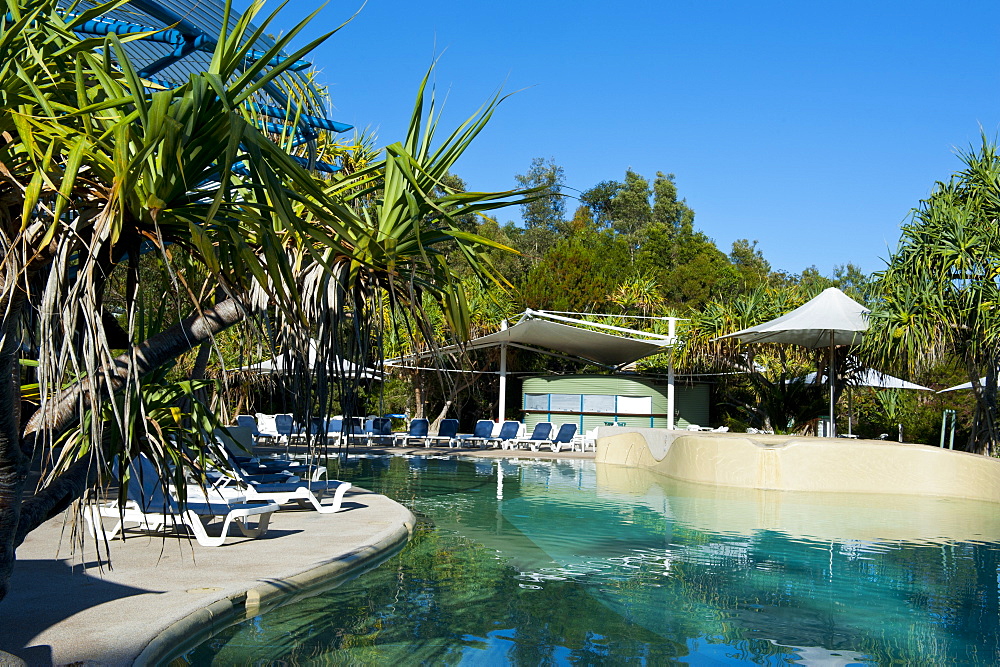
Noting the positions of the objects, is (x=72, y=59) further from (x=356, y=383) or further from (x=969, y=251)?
(x=969, y=251)

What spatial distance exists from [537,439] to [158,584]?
56.9 feet

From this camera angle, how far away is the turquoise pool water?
18.6ft

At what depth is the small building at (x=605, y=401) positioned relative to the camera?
25.2 meters

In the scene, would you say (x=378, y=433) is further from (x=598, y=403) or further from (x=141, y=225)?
(x=141, y=225)

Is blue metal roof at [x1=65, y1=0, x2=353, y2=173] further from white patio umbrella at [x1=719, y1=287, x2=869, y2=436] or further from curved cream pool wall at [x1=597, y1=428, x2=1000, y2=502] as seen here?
white patio umbrella at [x1=719, y1=287, x2=869, y2=436]

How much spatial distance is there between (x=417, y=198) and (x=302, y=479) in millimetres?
8437

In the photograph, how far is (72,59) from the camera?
3605 mm

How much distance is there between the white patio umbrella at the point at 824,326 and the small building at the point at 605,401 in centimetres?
473

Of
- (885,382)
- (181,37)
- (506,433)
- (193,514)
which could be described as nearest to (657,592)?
(193,514)

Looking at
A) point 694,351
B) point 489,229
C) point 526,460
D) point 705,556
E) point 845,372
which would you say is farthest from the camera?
point 489,229

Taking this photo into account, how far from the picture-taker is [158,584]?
616 cm

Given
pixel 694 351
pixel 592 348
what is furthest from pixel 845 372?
pixel 592 348

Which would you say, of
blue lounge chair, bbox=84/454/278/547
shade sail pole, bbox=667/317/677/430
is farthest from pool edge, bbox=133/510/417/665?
shade sail pole, bbox=667/317/677/430

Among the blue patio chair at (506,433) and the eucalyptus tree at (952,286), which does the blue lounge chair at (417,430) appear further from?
the eucalyptus tree at (952,286)
